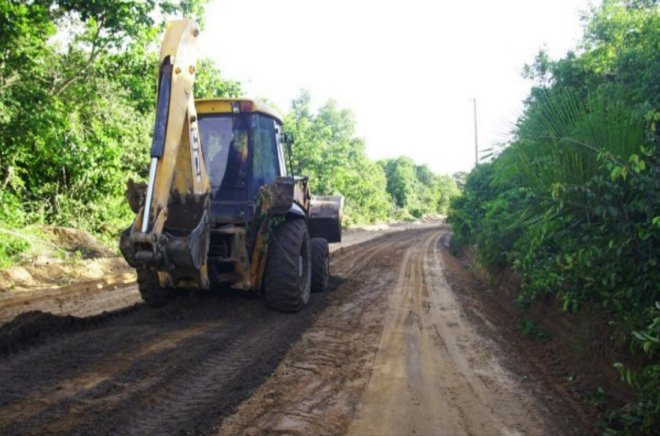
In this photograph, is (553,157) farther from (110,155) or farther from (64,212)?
(64,212)

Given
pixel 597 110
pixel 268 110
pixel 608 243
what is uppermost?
pixel 268 110

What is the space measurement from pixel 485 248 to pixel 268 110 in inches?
234

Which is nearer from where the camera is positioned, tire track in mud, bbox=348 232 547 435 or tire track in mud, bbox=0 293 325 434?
tire track in mud, bbox=0 293 325 434

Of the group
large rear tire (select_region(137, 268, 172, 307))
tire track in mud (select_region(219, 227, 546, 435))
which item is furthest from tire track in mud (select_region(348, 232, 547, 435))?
large rear tire (select_region(137, 268, 172, 307))

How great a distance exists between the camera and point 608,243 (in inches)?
168

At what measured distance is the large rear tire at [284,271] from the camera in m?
7.01

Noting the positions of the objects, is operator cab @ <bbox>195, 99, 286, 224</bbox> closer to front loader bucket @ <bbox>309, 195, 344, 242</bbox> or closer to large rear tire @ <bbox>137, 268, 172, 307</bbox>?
large rear tire @ <bbox>137, 268, 172, 307</bbox>

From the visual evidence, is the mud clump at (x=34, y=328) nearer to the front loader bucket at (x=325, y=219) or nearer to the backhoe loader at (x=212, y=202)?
the backhoe loader at (x=212, y=202)

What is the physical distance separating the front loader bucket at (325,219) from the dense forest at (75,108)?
5404 millimetres

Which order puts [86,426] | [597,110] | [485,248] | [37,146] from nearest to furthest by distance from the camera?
[86,426] → [597,110] → [485,248] → [37,146]

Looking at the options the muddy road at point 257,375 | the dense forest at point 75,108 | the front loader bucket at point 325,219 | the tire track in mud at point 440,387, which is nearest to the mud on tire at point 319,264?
the front loader bucket at point 325,219

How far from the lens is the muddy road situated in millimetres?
3701

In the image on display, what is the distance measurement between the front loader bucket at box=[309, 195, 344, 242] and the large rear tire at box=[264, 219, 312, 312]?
252 centimetres

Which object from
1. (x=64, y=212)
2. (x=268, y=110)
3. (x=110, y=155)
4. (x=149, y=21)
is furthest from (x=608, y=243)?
(x=64, y=212)
